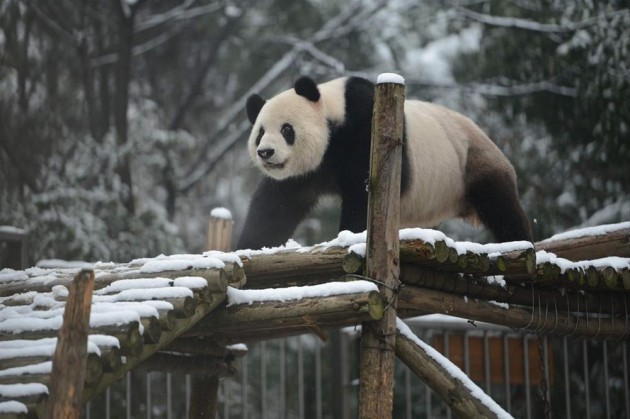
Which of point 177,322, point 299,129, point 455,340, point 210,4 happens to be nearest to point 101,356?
point 177,322

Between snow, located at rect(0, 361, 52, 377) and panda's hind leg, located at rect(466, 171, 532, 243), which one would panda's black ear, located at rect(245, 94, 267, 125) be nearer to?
panda's hind leg, located at rect(466, 171, 532, 243)

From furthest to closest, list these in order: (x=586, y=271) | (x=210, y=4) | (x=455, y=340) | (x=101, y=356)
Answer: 1. (x=210, y=4)
2. (x=455, y=340)
3. (x=586, y=271)
4. (x=101, y=356)

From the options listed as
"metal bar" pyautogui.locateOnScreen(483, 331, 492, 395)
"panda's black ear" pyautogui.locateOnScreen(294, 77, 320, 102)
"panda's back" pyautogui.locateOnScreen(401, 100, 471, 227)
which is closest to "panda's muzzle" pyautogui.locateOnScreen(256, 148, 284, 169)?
"panda's black ear" pyautogui.locateOnScreen(294, 77, 320, 102)

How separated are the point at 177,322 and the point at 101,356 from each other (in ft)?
1.51

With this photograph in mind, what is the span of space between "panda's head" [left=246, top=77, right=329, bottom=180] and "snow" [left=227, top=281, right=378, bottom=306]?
52.7 inches

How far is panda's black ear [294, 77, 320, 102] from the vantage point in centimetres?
513

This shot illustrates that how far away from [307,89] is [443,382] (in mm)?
2010

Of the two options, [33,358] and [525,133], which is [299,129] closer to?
[33,358]

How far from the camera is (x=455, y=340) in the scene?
20.7 feet

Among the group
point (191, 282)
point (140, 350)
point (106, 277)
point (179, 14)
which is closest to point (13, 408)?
point (140, 350)

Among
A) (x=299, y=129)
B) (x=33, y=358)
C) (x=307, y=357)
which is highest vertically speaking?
(x=299, y=129)

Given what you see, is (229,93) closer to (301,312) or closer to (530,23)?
(530,23)

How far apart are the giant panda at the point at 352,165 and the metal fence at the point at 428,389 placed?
0.85 m

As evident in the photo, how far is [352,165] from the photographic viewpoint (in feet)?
16.7
